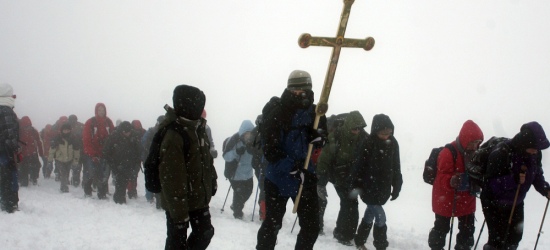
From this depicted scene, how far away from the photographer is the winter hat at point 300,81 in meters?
4.66

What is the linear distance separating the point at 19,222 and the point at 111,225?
4.91 feet

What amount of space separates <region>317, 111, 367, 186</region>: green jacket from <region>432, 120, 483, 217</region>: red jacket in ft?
4.86

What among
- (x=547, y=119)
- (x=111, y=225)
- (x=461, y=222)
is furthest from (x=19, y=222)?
(x=547, y=119)

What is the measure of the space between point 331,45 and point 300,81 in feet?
1.79

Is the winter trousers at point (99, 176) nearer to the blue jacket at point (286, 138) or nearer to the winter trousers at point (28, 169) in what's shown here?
the winter trousers at point (28, 169)

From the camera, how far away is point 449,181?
6457 mm

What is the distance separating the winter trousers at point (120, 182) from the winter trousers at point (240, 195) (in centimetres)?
307

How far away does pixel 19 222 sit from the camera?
23.5 ft

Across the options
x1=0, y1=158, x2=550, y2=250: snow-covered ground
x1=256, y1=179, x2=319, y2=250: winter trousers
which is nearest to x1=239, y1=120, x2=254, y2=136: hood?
x1=0, y1=158, x2=550, y2=250: snow-covered ground

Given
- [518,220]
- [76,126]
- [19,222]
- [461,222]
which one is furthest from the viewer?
[76,126]

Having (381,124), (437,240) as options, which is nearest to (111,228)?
(381,124)

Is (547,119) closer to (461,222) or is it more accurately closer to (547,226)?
(547,226)

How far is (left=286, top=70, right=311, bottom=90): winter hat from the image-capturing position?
4.66 metres

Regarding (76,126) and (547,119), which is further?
(547,119)
